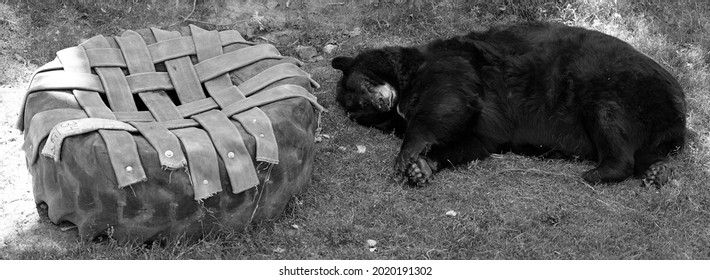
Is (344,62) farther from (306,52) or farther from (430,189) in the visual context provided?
(430,189)

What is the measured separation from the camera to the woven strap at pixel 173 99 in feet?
14.3

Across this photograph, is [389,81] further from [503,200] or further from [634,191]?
[634,191]

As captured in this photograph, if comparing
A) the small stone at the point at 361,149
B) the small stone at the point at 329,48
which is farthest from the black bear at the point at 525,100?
the small stone at the point at 329,48

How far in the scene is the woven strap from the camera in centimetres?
436

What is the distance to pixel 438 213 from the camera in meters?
5.12

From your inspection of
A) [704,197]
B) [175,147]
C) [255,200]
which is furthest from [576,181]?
[175,147]

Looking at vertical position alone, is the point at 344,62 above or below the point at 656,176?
above

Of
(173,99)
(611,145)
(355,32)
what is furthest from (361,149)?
(355,32)

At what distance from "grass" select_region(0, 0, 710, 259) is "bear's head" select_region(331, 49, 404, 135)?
0.12m

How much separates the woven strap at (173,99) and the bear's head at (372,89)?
84 cm

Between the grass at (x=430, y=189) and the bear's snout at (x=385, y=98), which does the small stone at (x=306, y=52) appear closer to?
the grass at (x=430, y=189)

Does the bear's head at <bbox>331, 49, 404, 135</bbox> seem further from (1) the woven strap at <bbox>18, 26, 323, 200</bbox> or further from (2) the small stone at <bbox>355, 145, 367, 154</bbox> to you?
(1) the woven strap at <bbox>18, 26, 323, 200</bbox>

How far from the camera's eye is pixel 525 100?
19.7ft

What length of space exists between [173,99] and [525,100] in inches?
106
